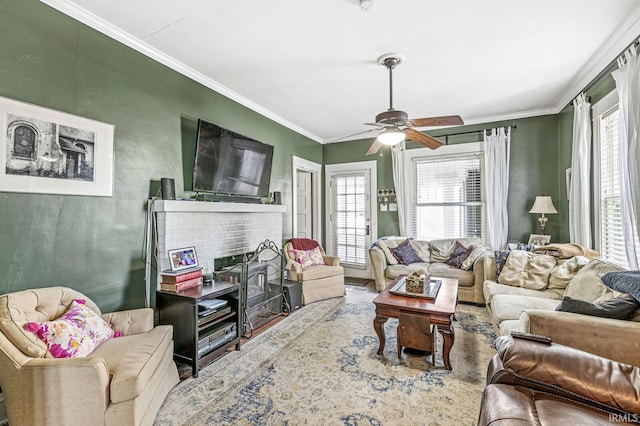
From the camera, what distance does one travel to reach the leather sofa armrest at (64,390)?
56.5 inches

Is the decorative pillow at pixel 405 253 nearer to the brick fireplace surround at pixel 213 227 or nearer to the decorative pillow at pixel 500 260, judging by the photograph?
the decorative pillow at pixel 500 260

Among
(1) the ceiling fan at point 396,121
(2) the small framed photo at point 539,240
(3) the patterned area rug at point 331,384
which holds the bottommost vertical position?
(3) the patterned area rug at point 331,384

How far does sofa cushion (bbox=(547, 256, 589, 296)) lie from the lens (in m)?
2.94

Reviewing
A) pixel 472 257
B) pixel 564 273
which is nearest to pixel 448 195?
pixel 472 257

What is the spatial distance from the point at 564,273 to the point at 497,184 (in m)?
1.82

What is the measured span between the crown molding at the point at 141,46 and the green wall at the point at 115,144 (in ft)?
0.15

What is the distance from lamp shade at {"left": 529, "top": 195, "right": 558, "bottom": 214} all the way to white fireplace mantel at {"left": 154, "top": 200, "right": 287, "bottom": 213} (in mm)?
3644

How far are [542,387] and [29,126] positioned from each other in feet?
10.8

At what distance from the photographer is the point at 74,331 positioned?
170 cm

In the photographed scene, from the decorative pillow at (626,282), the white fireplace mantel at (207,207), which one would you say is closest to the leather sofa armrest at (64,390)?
the white fireplace mantel at (207,207)

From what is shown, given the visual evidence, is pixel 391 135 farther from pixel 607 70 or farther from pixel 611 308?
pixel 607 70

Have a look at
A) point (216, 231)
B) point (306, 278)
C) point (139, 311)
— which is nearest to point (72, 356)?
point (139, 311)

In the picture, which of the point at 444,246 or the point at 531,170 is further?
the point at 444,246

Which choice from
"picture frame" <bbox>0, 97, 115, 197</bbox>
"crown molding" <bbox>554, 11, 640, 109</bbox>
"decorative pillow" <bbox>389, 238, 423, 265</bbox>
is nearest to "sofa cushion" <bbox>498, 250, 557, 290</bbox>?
"decorative pillow" <bbox>389, 238, 423, 265</bbox>
